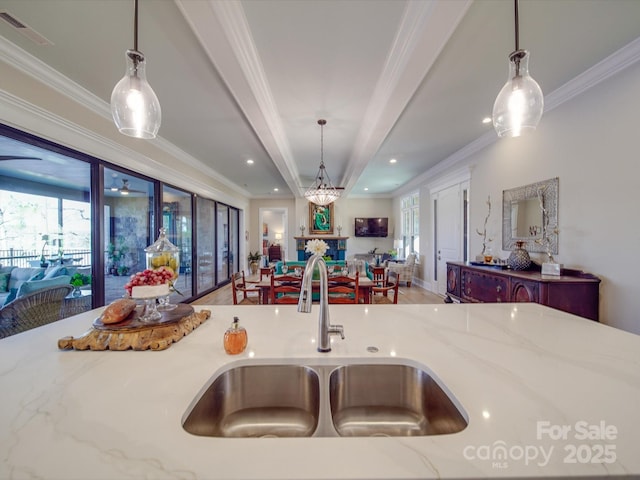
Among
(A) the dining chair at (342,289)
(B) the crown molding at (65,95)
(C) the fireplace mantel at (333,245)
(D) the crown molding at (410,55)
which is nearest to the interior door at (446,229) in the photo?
(D) the crown molding at (410,55)

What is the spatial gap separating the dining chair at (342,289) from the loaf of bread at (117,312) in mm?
1625

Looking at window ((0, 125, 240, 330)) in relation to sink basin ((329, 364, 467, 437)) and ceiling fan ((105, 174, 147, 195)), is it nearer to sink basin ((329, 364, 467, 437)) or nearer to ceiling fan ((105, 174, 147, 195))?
ceiling fan ((105, 174, 147, 195))

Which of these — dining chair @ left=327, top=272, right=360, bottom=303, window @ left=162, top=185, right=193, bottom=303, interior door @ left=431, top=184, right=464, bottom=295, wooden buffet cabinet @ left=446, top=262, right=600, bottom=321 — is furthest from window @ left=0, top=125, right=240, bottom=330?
interior door @ left=431, top=184, right=464, bottom=295

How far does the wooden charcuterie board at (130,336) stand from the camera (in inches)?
40.1

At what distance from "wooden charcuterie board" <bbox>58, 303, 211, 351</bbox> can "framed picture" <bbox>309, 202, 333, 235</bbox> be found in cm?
717

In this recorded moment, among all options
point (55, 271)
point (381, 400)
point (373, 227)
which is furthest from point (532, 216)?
point (373, 227)

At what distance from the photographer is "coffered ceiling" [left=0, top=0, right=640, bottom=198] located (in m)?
1.72

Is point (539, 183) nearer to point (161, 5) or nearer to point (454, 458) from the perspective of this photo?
point (454, 458)

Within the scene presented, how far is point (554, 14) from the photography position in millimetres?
1768

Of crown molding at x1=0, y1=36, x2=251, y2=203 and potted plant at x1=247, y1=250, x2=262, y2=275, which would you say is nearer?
crown molding at x1=0, y1=36, x2=251, y2=203

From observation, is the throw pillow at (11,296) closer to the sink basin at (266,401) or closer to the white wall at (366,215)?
the sink basin at (266,401)

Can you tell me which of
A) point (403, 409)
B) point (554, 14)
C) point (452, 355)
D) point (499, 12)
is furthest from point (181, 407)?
point (554, 14)

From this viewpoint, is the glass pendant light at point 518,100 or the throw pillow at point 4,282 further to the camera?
the throw pillow at point 4,282

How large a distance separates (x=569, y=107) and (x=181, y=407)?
13.0ft
